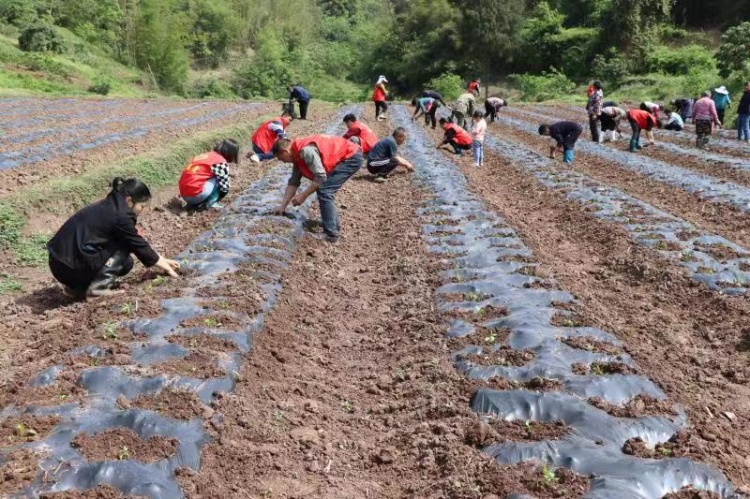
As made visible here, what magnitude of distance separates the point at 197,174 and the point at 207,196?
0.32 metres

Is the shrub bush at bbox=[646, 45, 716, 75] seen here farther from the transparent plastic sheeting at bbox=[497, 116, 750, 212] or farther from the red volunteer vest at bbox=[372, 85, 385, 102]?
the transparent plastic sheeting at bbox=[497, 116, 750, 212]

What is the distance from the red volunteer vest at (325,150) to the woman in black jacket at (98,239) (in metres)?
1.85

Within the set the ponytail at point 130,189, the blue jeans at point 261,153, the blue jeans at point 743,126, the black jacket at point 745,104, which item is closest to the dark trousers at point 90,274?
the ponytail at point 130,189

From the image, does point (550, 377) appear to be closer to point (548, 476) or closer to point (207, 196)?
point (548, 476)

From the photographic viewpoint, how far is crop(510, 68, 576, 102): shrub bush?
104ft

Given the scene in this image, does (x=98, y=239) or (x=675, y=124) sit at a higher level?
(x=675, y=124)

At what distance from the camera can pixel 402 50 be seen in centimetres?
4328

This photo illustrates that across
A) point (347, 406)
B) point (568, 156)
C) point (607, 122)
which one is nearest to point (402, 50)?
point (607, 122)

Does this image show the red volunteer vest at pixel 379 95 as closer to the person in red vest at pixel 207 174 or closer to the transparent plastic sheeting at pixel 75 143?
the transparent plastic sheeting at pixel 75 143

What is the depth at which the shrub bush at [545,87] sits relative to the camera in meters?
31.8

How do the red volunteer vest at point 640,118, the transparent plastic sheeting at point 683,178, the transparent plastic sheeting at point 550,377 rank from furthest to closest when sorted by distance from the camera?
the red volunteer vest at point 640,118, the transparent plastic sheeting at point 683,178, the transparent plastic sheeting at point 550,377

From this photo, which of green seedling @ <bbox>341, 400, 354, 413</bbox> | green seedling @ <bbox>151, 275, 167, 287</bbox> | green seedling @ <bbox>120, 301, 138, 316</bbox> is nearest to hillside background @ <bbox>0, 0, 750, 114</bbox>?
green seedling @ <bbox>151, 275, 167, 287</bbox>

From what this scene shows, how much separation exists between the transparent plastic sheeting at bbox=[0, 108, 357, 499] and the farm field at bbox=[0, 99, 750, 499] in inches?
0.5

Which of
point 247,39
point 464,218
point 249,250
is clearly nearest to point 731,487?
point 249,250
